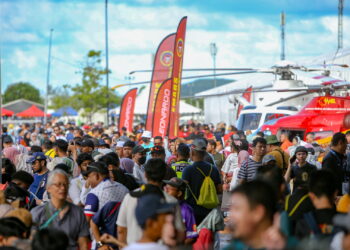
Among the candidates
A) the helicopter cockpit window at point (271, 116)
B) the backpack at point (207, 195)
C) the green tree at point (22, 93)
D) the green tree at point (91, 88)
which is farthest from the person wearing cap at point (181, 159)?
the green tree at point (22, 93)

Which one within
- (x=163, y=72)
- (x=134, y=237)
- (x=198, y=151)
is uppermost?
(x=163, y=72)

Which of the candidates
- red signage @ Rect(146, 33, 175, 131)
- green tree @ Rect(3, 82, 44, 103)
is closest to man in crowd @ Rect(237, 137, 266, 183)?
red signage @ Rect(146, 33, 175, 131)

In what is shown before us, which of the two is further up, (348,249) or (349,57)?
(349,57)

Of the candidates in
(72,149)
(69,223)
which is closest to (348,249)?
(69,223)

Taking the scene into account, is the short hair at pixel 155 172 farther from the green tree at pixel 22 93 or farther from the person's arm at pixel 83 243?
the green tree at pixel 22 93

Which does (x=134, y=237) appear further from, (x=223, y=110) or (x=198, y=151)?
(x=223, y=110)

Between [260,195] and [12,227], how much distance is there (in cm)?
214

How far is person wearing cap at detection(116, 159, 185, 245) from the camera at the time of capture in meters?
5.73

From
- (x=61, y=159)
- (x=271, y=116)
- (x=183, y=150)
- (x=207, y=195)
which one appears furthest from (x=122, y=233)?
(x=271, y=116)

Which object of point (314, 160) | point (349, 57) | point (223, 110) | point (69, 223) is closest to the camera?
point (69, 223)

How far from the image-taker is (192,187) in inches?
324

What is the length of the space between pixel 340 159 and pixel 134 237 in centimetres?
435

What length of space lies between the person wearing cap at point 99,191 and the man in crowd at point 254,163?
8.72 ft

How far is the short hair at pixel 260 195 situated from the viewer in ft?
13.0
